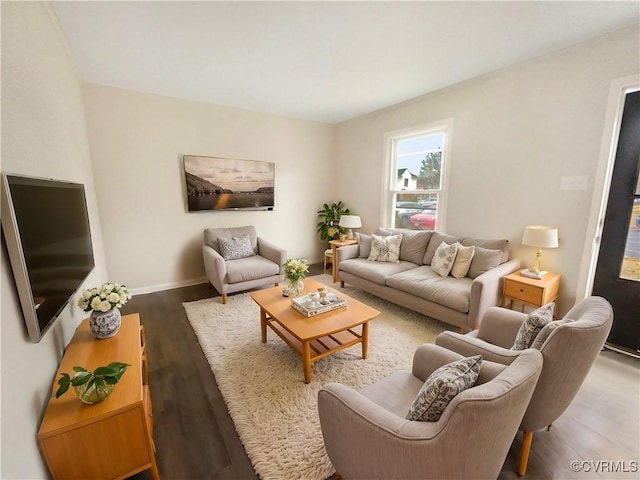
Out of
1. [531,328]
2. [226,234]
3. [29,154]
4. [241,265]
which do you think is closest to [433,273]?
[531,328]

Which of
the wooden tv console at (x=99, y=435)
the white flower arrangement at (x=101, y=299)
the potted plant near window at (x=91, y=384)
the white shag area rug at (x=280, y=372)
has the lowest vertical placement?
the white shag area rug at (x=280, y=372)

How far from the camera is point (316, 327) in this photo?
203 centimetres

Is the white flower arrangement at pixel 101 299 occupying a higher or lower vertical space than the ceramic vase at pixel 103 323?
higher

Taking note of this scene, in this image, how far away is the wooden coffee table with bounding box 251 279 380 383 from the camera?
6.47 ft

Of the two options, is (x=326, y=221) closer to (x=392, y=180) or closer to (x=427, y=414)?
(x=392, y=180)

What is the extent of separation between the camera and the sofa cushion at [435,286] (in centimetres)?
251

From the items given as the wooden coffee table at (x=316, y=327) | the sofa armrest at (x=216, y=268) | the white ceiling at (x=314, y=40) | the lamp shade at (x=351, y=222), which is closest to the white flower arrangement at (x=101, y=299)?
the wooden coffee table at (x=316, y=327)

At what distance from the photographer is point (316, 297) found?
2410 mm

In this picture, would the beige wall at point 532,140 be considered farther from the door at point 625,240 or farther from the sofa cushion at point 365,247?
the sofa cushion at point 365,247

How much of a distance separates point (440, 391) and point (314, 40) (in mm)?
2600

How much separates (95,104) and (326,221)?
3.50m

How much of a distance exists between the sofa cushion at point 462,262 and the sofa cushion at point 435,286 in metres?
0.07

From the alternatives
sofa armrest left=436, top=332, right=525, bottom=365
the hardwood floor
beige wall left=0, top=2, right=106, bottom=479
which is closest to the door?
the hardwood floor

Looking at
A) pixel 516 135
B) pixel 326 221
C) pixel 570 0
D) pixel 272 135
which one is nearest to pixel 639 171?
pixel 516 135
